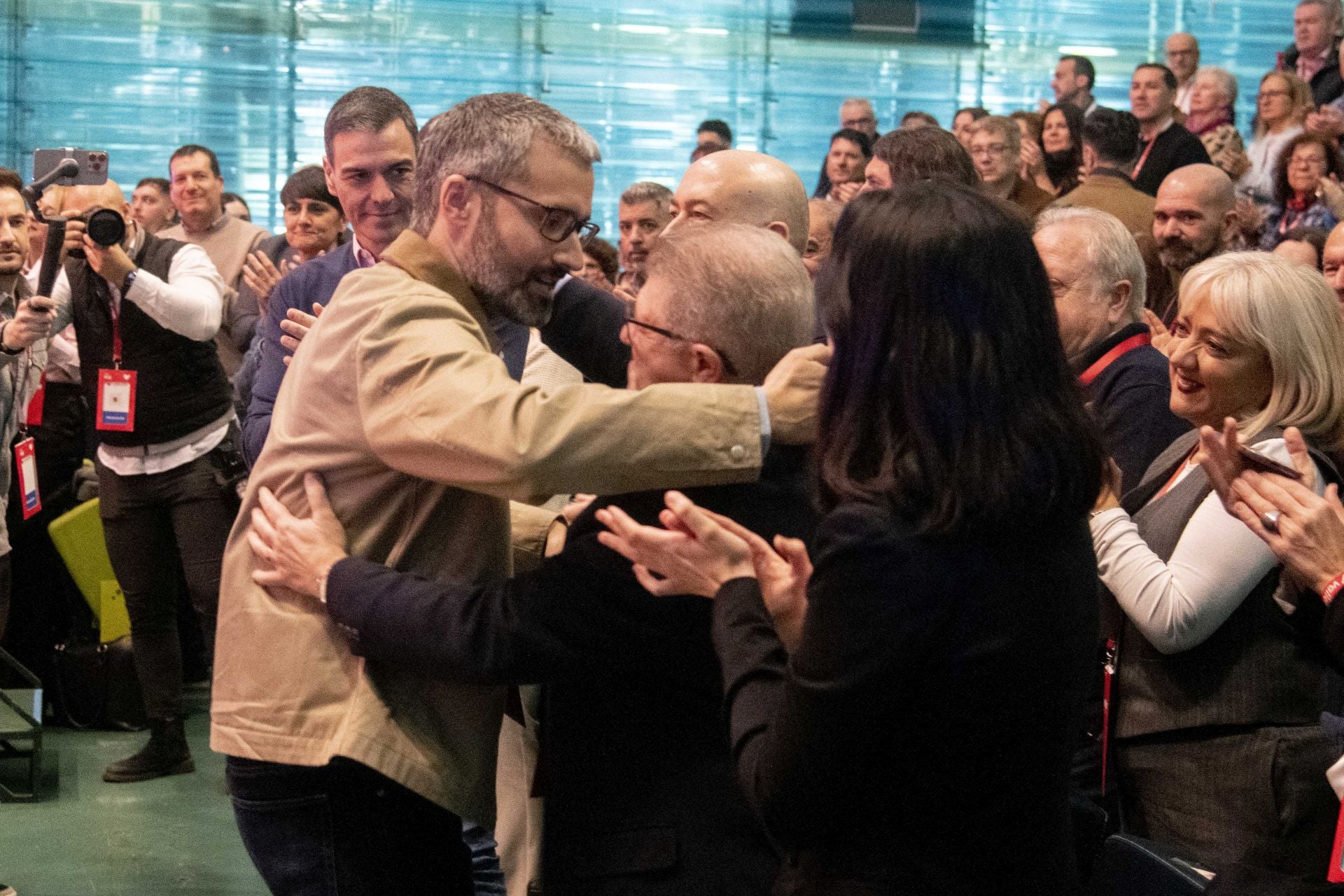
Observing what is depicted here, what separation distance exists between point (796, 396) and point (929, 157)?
2282 mm

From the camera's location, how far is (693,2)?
10.7 metres

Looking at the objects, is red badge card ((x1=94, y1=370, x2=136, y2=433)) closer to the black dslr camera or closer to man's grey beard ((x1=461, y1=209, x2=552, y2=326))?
the black dslr camera

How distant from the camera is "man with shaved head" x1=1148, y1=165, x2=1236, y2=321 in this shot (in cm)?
451

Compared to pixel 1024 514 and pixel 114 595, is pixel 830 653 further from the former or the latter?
pixel 114 595

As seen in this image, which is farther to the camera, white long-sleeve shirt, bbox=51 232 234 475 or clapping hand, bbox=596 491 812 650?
white long-sleeve shirt, bbox=51 232 234 475

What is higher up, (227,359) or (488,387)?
(488,387)

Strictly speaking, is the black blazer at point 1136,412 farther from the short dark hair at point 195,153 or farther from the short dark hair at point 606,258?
the short dark hair at point 195,153

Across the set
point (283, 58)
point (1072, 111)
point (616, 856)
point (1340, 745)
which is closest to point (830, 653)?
point (616, 856)

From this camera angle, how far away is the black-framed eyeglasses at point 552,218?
1.80 meters

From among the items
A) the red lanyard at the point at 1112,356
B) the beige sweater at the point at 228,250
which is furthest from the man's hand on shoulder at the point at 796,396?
the beige sweater at the point at 228,250

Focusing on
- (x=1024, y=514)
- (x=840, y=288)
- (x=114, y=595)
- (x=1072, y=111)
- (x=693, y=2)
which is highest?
(x=693, y=2)

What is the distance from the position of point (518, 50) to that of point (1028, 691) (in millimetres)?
9644

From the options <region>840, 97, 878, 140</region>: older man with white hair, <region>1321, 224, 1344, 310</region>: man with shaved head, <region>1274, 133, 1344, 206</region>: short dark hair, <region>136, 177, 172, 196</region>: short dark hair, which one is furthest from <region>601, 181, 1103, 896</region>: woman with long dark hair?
<region>840, 97, 878, 140</region>: older man with white hair

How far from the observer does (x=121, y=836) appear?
13.7 ft
